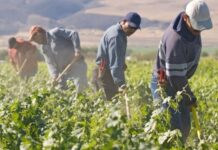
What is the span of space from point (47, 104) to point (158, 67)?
126 cm

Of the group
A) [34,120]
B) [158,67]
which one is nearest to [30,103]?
[34,120]

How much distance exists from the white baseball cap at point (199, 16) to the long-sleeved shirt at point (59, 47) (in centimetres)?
390

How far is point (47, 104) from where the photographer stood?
25.0ft

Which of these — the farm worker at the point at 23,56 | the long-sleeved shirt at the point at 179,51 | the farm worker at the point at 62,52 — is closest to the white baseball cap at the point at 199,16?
the long-sleeved shirt at the point at 179,51

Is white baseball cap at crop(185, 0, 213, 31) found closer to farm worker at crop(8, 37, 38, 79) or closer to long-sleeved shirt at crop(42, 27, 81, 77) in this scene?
long-sleeved shirt at crop(42, 27, 81, 77)

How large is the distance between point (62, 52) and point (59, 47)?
0.50 ft

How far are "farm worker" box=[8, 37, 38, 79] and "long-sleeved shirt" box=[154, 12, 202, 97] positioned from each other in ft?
23.0

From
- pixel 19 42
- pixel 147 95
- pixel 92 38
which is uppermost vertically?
pixel 19 42

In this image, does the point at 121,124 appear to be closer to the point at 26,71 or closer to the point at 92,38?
the point at 26,71

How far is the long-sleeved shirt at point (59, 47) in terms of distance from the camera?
10367 millimetres

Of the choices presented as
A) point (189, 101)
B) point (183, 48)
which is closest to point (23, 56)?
point (189, 101)

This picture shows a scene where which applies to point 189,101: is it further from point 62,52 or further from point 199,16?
point 62,52

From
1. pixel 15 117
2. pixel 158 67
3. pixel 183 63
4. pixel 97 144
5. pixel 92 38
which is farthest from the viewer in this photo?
pixel 92 38

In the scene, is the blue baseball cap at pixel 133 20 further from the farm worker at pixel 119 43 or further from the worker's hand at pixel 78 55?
the worker's hand at pixel 78 55
